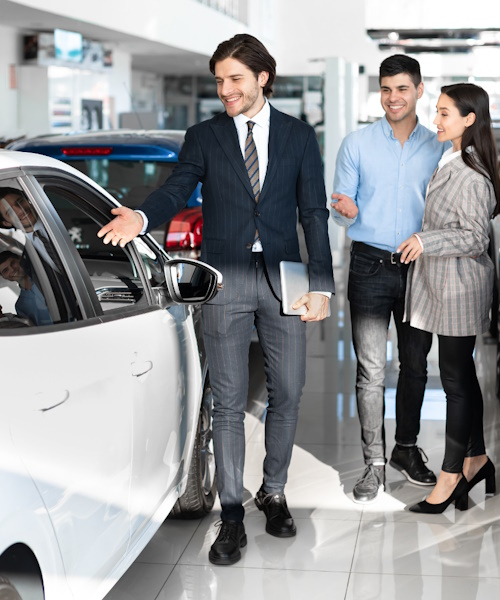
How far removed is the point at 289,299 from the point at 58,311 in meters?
1.25

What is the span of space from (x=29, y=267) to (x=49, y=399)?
0.44 metres

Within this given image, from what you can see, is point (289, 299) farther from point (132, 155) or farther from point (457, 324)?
point (132, 155)

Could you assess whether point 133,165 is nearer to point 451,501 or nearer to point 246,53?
point 246,53

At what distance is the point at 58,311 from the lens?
2307 millimetres

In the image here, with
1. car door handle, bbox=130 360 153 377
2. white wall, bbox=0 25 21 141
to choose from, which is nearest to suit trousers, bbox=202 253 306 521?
car door handle, bbox=130 360 153 377

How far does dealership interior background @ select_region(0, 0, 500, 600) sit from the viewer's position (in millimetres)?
3334

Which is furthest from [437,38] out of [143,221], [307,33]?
[307,33]

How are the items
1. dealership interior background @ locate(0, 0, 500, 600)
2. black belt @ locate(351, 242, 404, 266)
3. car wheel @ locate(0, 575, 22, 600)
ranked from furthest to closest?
black belt @ locate(351, 242, 404, 266), dealership interior background @ locate(0, 0, 500, 600), car wheel @ locate(0, 575, 22, 600)

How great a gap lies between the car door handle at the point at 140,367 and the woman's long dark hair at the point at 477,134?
5.15ft

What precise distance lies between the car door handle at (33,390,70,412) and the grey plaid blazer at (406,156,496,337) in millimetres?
1836

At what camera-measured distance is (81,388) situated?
2.17 meters

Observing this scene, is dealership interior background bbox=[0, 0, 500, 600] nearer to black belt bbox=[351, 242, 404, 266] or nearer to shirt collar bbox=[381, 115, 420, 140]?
black belt bbox=[351, 242, 404, 266]

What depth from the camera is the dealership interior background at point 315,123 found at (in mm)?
3334

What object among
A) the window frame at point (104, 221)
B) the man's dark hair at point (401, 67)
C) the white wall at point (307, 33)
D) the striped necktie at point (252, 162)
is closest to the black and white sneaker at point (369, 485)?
the striped necktie at point (252, 162)
